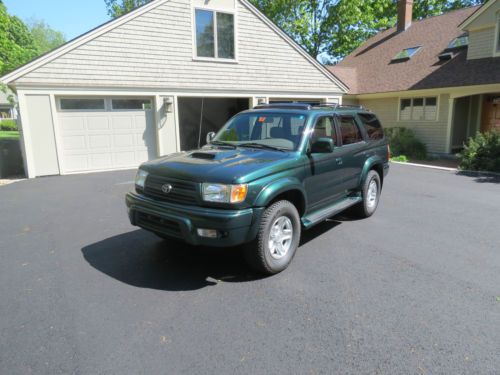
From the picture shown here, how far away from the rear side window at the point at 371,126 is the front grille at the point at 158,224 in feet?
13.4

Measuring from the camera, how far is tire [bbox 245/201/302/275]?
3.89 metres

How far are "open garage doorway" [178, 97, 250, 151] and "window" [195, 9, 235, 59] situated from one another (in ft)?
13.6

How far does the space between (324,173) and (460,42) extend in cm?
1558

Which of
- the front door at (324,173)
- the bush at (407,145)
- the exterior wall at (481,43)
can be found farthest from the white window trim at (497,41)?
the front door at (324,173)

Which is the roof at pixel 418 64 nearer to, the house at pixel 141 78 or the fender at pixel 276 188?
the house at pixel 141 78

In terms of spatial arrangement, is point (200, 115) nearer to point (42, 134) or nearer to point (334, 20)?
point (42, 134)

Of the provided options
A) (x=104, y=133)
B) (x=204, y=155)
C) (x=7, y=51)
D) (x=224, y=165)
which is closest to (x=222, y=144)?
(x=204, y=155)

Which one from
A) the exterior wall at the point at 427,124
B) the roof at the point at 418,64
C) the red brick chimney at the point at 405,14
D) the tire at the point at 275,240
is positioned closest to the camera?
the tire at the point at 275,240

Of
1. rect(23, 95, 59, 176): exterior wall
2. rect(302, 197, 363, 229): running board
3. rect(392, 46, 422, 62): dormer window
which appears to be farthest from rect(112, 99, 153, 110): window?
rect(392, 46, 422, 62): dormer window

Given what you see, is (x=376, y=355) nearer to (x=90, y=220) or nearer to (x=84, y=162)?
(x=90, y=220)

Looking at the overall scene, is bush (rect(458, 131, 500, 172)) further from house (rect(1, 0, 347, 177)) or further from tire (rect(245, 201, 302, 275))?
tire (rect(245, 201, 302, 275))

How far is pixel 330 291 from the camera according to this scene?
3.79 m

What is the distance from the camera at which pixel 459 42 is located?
16.3 metres

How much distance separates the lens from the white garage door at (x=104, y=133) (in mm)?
11133
